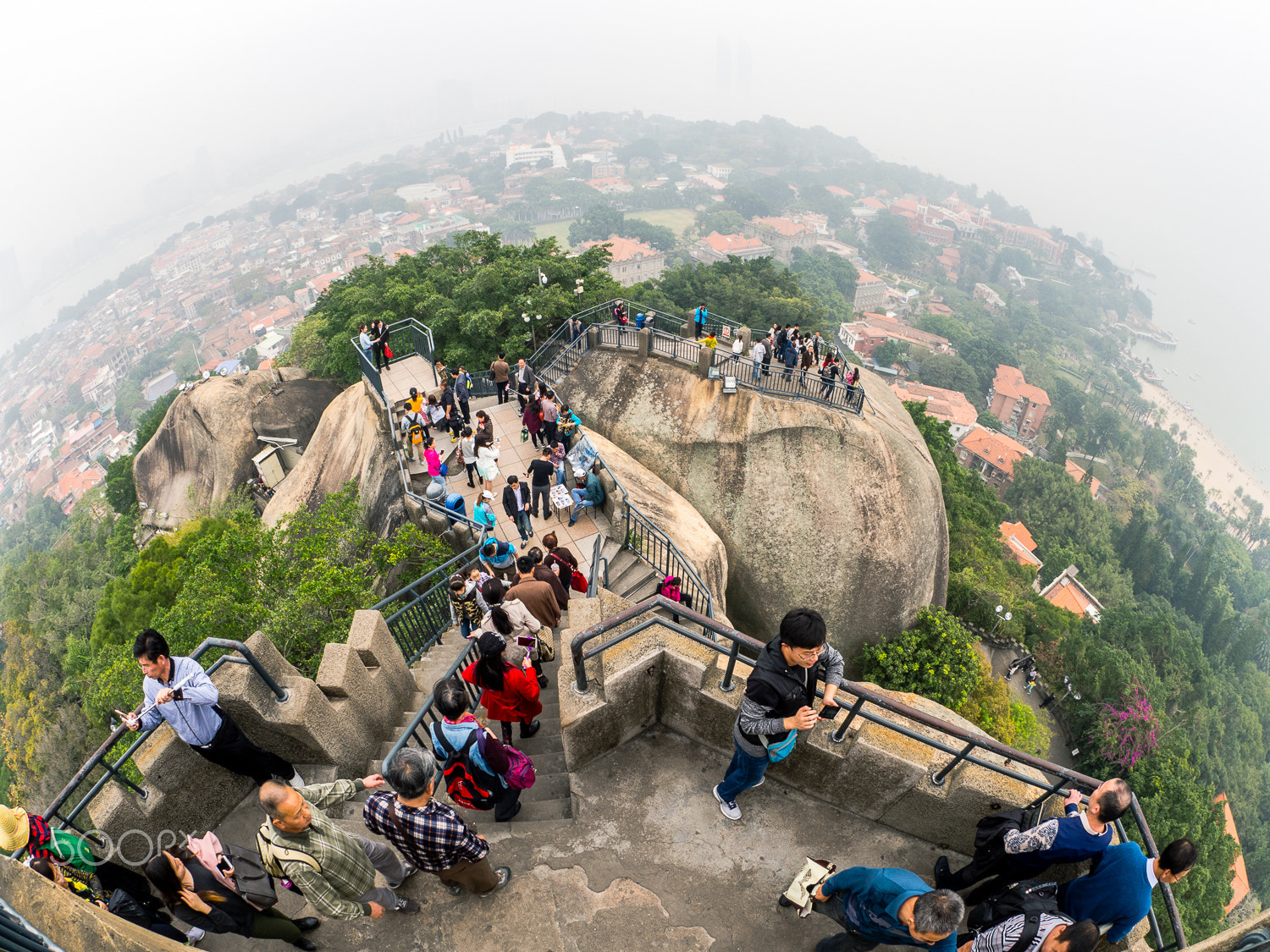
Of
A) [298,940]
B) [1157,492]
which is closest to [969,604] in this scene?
[298,940]

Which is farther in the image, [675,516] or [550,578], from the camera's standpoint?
[675,516]

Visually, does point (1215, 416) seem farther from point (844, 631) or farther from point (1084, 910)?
point (1084, 910)

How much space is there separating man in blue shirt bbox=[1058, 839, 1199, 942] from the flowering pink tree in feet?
99.5

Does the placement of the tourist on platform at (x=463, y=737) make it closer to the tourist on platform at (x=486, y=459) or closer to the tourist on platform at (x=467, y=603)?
the tourist on platform at (x=467, y=603)

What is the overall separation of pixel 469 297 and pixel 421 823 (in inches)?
883

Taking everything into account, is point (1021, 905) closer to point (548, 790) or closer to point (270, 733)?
point (548, 790)

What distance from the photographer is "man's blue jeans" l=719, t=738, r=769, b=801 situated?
16.9 ft

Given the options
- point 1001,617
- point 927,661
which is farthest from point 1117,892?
point 1001,617

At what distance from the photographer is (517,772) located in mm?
5453

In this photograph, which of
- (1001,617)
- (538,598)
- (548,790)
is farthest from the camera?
(1001,617)

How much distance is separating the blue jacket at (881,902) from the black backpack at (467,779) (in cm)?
293

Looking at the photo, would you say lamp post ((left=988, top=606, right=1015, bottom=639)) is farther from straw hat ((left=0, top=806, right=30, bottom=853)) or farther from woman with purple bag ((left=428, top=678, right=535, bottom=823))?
straw hat ((left=0, top=806, right=30, bottom=853))

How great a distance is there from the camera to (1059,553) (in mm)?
54969

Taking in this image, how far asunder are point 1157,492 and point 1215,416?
72835mm
